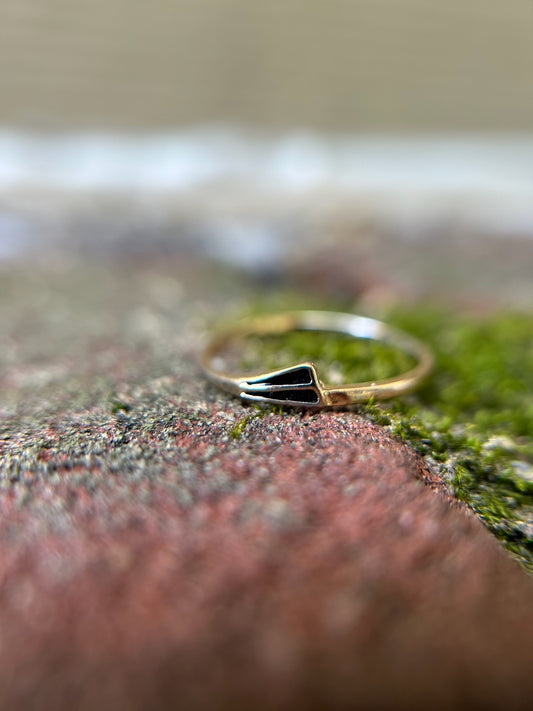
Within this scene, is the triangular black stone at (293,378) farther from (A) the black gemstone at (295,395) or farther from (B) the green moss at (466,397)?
(B) the green moss at (466,397)

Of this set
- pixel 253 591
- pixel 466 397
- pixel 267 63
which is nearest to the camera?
pixel 253 591

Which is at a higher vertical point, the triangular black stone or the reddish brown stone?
the triangular black stone

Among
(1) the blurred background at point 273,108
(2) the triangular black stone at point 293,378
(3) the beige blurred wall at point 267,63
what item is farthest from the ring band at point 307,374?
(3) the beige blurred wall at point 267,63

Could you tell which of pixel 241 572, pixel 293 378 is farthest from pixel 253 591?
pixel 293 378

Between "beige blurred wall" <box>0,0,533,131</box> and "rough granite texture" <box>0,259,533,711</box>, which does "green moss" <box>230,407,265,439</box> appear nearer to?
"rough granite texture" <box>0,259,533,711</box>

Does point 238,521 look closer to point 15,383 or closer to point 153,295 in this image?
point 15,383

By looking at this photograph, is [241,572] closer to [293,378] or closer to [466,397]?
[293,378]

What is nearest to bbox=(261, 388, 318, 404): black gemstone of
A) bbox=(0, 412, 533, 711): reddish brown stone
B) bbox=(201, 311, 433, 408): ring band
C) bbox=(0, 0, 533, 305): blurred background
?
bbox=(201, 311, 433, 408): ring band

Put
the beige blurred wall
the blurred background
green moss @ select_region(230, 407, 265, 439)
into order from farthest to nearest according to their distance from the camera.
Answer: the beige blurred wall < the blurred background < green moss @ select_region(230, 407, 265, 439)
